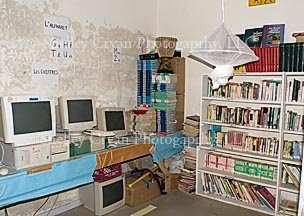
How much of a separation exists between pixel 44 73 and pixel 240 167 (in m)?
2.43

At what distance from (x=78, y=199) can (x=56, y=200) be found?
0.94 ft

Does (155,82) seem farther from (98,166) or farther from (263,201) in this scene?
(263,201)

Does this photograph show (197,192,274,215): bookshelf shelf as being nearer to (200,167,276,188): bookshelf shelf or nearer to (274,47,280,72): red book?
(200,167,276,188): bookshelf shelf

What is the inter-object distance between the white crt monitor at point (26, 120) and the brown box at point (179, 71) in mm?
1866

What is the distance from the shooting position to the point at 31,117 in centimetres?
262

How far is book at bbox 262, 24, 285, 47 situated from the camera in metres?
3.47

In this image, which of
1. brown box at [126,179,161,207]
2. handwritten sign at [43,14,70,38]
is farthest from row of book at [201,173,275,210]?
handwritten sign at [43,14,70,38]

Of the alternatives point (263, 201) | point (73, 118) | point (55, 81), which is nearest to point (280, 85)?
point (263, 201)

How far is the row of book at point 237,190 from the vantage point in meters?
3.51

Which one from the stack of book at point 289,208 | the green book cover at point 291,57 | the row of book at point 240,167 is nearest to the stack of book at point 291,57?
the green book cover at point 291,57

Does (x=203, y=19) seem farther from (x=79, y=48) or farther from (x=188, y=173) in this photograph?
(x=188, y=173)

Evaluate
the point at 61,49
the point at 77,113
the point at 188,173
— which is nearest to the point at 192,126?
the point at 188,173

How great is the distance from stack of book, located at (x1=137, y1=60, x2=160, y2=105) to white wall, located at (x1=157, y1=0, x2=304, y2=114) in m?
0.52

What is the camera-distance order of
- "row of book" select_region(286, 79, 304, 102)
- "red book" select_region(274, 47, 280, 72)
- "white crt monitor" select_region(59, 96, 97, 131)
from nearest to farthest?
"white crt monitor" select_region(59, 96, 97, 131), "row of book" select_region(286, 79, 304, 102), "red book" select_region(274, 47, 280, 72)
